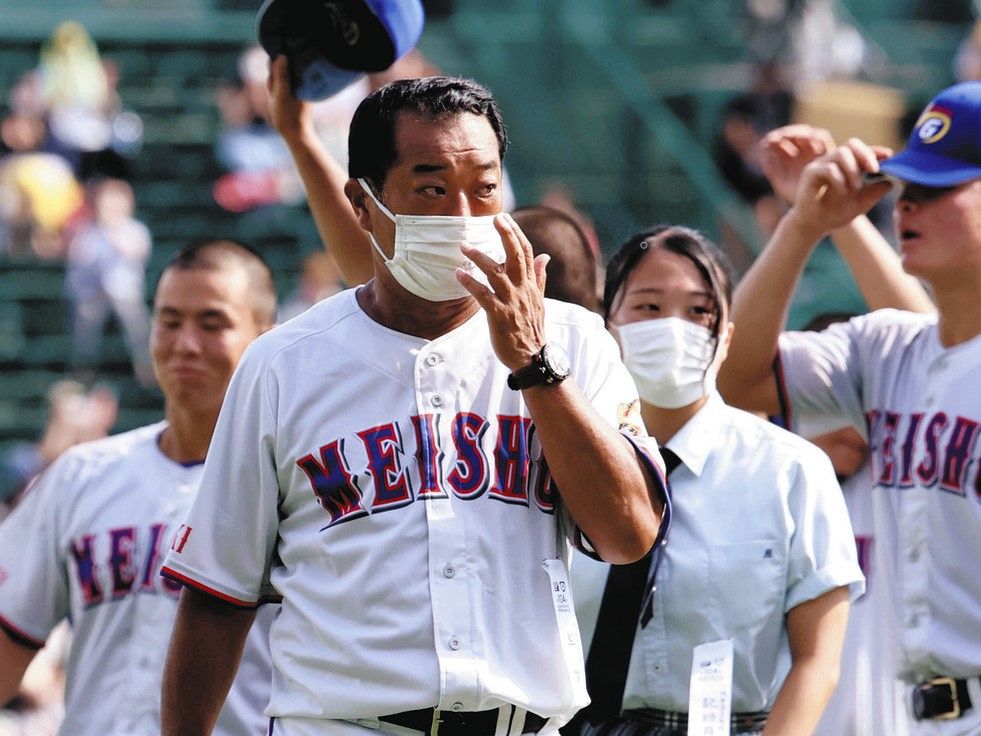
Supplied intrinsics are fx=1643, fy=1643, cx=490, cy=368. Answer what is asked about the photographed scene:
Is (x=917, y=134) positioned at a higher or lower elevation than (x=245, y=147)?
lower

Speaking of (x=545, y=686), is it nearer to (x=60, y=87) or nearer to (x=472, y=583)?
(x=472, y=583)

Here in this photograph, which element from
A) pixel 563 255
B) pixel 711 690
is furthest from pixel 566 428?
pixel 563 255

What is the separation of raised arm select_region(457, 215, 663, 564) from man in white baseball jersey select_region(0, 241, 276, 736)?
5.61ft

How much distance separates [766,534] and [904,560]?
80 cm

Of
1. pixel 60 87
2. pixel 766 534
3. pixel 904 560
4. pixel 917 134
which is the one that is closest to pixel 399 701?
pixel 766 534

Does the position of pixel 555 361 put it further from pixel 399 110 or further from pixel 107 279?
pixel 107 279

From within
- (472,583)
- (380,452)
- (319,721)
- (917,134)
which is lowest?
(319,721)

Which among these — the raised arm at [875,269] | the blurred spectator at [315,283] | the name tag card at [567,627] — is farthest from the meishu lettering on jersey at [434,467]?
the blurred spectator at [315,283]

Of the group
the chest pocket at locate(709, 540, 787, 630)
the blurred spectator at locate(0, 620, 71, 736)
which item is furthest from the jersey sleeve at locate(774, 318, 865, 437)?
the blurred spectator at locate(0, 620, 71, 736)

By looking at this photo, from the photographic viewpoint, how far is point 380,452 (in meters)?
3.23

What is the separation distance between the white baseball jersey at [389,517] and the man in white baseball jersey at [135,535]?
1.22 m

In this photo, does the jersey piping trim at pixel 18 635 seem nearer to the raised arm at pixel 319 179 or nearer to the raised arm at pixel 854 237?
the raised arm at pixel 319 179

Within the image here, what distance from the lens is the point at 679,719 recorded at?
3895 mm

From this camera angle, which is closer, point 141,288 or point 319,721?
point 319,721
